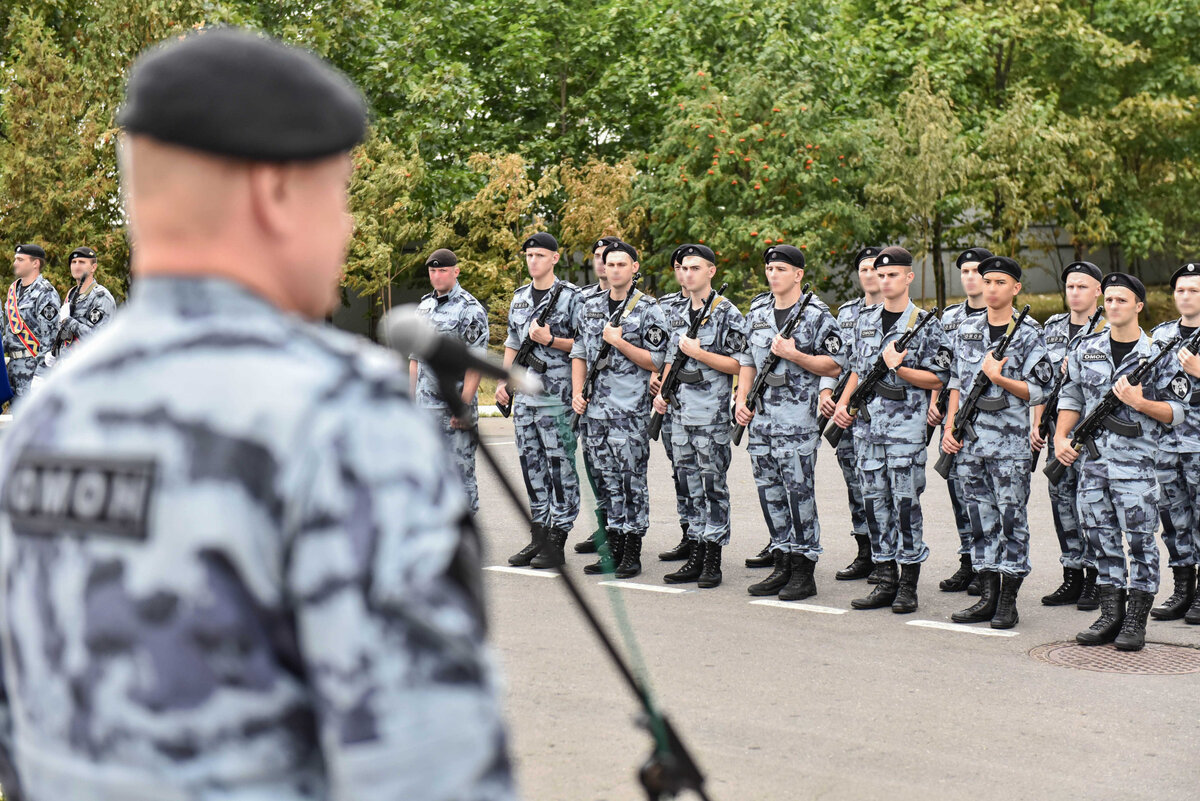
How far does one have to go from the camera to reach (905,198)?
23.5 meters

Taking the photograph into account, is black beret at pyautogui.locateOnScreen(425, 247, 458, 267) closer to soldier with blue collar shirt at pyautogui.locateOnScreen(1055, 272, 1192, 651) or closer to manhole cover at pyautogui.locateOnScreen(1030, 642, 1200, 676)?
soldier with blue collar shirt at pyautogui.locateOnScreen(1055, 272, 1192, 651)

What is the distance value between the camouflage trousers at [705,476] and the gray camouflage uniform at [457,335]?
58.8 inches

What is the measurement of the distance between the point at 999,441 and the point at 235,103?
6.89m

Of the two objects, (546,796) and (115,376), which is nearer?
(115,376)

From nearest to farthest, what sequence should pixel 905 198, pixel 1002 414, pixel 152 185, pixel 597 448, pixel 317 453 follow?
pixel 317 453
pixel 152 185
pixel 1002 414
pixel 597 448
pixel 905 198

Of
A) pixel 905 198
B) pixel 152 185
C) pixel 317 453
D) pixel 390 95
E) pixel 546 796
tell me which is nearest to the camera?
pixel 317 453

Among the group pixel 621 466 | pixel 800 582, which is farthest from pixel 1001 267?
pixel 621 466

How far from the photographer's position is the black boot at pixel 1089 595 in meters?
7.66

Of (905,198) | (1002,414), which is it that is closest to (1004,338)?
(1002,414)

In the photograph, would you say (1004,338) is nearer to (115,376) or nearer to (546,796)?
(546,796)

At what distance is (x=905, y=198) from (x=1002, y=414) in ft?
54.4

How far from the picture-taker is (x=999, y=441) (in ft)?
25.0

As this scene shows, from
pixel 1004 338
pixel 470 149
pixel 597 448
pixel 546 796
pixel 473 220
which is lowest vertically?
pixel 546 796

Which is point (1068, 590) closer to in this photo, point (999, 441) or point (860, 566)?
point (999, 441)
